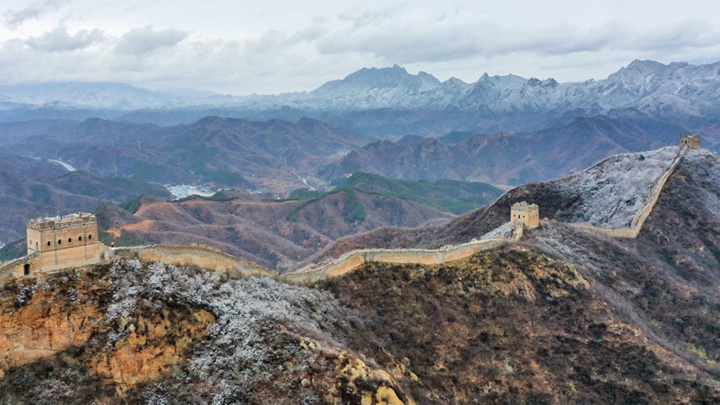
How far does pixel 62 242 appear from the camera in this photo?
50031 millimetres

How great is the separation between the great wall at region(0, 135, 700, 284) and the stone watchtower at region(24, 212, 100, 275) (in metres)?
0.08

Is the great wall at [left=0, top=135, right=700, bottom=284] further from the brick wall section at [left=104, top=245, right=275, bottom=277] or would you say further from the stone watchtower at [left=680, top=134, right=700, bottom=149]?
the stone watchtower at [left=680, top=134, right=700, bottom=149]

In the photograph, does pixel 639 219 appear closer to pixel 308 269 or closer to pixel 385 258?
pixel 385 258

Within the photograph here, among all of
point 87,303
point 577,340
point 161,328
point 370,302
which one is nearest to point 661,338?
point 577,340

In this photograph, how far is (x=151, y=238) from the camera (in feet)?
610

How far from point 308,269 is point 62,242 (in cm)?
2719

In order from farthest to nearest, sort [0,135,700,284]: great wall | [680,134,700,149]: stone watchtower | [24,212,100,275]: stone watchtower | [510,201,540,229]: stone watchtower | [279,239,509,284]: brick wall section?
[680,134,700,149]: stone watchtower < [510,201,540,229]: stone watchtower < [279,239,509,284]: brick wall section < [0,135,700,284]: great wall < [24,212,100,275]: stone watchtower

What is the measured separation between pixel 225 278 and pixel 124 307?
11.1 metres

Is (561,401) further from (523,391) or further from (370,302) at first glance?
(370,302)

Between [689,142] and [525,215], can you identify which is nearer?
[525,215]

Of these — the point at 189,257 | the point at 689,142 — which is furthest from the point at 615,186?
the point at 189,257

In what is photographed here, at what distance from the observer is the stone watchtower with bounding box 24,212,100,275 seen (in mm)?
49219

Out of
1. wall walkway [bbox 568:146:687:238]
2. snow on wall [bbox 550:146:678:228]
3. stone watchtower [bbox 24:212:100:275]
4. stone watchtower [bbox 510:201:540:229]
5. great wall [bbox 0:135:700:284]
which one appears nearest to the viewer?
stone watchtower [bbox 24:212:100:275]

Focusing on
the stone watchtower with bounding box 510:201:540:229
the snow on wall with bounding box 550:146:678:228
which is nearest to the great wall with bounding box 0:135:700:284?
the stone watchtower with bounding box 510:201:540:229
